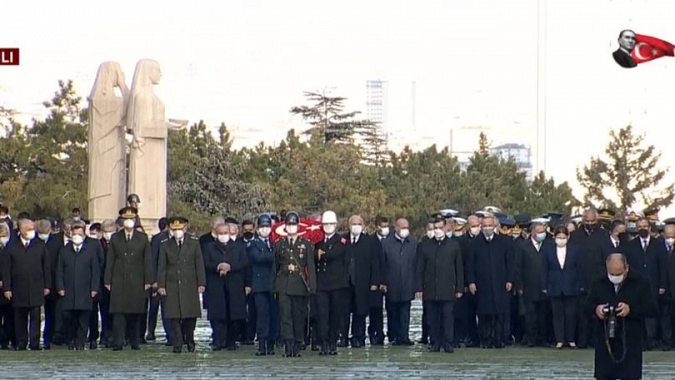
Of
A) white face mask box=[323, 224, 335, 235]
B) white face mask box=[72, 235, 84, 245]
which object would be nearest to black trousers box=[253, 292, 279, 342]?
white face mask box=[323, 224, 335, 235]


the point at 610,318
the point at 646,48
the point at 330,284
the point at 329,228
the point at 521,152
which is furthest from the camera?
the point at 521,152

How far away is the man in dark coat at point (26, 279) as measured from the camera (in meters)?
22.4

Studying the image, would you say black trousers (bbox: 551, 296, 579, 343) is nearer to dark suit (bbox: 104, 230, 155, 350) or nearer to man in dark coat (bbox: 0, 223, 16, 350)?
dark suit (bbox: 104, 230, 155, 350)

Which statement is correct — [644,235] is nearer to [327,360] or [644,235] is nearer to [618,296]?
[327,360]

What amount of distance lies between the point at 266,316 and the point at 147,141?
10.2 metres

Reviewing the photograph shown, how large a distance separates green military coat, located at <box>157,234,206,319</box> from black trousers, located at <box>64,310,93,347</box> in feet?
3.87

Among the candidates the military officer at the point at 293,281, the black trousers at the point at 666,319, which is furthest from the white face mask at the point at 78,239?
the black trousers at the point at 666,319

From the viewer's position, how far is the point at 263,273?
2203cm

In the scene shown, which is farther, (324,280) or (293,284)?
(324,280)

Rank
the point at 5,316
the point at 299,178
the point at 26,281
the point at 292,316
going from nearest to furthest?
the point at 292,316, the point at 26,281, the point at 5,316, the point at 299,178

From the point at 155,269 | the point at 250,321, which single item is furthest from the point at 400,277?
the point at 155,269

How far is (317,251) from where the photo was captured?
21.8 m

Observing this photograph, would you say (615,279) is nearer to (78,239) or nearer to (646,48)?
(646,48)

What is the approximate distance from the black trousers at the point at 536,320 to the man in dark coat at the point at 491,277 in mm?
400
